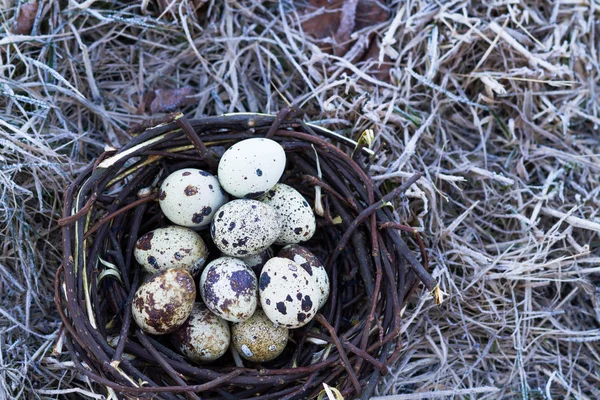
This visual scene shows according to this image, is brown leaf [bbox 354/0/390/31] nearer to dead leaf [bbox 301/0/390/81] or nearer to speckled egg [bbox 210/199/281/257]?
dead leaf [bbox 301/0/390/81]

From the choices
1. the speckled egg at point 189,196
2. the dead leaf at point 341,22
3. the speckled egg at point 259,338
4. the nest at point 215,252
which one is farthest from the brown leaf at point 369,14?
the speckled egg at point 259,338

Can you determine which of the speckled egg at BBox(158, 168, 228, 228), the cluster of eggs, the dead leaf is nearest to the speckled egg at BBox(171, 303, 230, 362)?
the cluster of eggs

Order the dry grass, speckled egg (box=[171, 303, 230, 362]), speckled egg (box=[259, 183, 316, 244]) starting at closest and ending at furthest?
1. speckled egg (box=[171, 303, 230, 362])
2. speckled egg (box=[259, 183, 316, 244])
3. the dry grass

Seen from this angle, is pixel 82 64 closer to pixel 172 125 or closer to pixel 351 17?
pixel 172 125

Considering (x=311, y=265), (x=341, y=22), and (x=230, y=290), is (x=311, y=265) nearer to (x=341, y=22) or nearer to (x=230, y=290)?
(x=230, y=290)

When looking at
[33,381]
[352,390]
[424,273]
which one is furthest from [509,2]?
[33,381]
